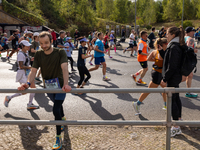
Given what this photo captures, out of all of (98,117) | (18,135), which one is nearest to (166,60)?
(98,117)

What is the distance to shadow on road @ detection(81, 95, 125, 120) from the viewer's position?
16.6ft

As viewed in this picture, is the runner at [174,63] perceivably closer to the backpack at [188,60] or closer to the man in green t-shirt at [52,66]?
the backpack at [188,60]

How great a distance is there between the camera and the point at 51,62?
342cm

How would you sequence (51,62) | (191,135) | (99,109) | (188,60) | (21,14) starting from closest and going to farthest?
(51,62) → (188,60) → (191,135) → (99,109) → (21,14)

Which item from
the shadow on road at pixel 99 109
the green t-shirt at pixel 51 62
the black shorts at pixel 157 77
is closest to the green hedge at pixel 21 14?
the shadow on road at pixel 99 109

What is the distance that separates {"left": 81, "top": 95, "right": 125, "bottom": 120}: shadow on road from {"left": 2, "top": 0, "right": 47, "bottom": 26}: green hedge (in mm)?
27390

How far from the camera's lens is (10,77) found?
9.42 metres

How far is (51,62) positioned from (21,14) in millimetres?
30034

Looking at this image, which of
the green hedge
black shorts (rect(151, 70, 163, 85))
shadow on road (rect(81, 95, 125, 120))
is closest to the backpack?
black shorts (rect(151, 70, 163, 85))

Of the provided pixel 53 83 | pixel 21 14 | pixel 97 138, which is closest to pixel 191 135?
pixel 97 138

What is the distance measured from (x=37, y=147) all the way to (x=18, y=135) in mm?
639

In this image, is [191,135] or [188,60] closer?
[188,60]

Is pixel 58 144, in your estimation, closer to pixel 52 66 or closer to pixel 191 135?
pixel 52 66

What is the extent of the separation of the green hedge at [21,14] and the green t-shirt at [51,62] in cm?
2972
